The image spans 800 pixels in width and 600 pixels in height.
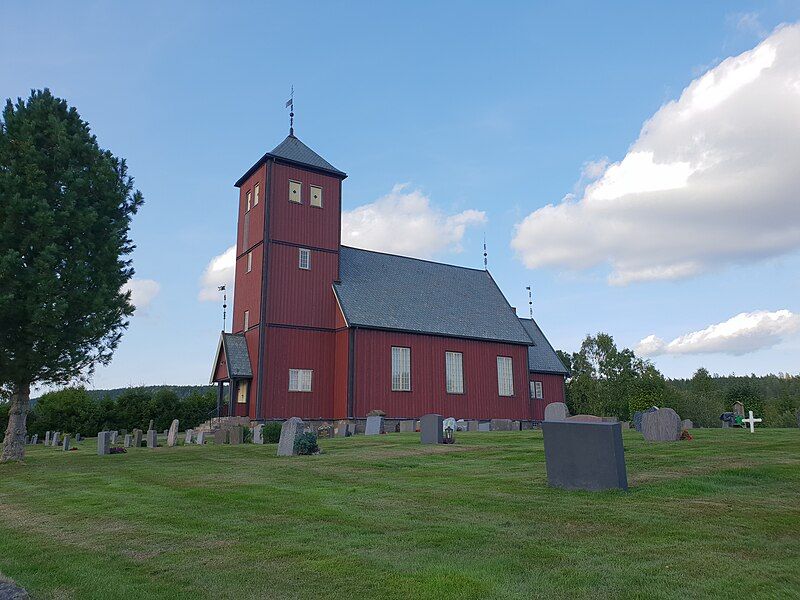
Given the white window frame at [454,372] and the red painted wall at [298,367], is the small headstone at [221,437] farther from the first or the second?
the white window frame at [454,372]

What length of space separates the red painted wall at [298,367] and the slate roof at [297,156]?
10324mm

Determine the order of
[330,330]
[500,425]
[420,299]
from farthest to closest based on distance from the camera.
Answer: [420,299] → [500,425] → [330,330]

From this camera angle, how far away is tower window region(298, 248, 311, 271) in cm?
3519

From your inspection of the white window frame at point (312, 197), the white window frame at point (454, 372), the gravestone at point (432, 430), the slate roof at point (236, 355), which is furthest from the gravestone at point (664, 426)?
the white window frame at point (312, 197)

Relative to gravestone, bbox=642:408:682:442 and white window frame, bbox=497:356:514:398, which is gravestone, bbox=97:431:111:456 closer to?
gravestone, bbox=642:408:682:442

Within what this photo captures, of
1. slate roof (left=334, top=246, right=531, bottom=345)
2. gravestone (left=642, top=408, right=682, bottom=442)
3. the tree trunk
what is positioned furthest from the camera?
slate roof (left=334, top=246, right=531, bottom=345)

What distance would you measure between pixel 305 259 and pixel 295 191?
4.23 metres

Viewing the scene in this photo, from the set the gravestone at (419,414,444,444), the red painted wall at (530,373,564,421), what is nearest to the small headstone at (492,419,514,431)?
the red painted wall at (530,373,564,421)

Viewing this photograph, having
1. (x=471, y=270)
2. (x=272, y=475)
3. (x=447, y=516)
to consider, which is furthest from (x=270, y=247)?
(x=447, y=516)

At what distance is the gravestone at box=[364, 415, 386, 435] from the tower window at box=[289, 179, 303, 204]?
14.1 meters

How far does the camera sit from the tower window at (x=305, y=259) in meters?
35.2

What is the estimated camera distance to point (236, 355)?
33219mm

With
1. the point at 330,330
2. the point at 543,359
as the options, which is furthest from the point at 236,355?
the point at 543,359

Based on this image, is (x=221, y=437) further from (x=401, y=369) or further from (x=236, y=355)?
(x=401, y=369)
